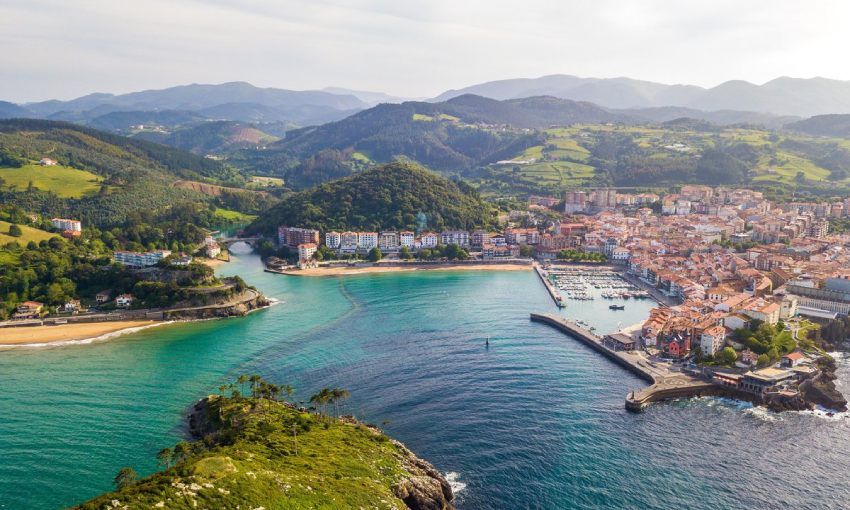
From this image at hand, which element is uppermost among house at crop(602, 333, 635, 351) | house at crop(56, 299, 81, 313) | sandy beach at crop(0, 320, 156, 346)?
house at crop(56, 299, 81, 313)

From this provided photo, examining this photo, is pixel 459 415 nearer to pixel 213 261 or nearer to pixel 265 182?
pixel 213 261

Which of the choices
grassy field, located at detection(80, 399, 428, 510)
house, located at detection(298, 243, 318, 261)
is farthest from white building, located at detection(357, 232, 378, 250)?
grassy field, located at detection(80, 399, 428, 510)

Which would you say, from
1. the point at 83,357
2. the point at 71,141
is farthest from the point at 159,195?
the point at 83,357

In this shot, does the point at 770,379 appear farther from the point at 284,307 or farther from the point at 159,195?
the point at 159,195

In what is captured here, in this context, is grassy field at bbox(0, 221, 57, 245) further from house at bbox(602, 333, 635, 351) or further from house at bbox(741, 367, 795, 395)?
house at bbox(741, 367, 795, 395)

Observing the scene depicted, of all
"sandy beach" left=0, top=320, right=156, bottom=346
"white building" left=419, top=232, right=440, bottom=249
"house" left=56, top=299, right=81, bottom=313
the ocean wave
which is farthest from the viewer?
"white building" left=419, top=232, right=440, bottom=249

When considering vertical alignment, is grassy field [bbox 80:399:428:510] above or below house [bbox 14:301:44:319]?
below
